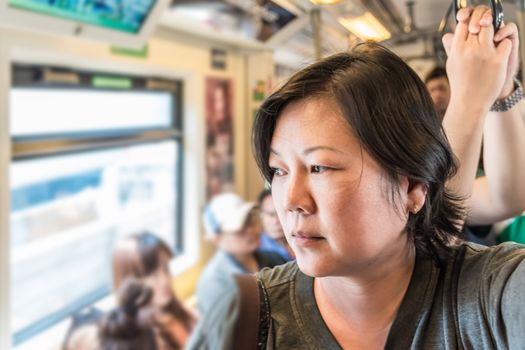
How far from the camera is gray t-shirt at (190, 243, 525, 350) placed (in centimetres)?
48

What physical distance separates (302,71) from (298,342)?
0.31 metres

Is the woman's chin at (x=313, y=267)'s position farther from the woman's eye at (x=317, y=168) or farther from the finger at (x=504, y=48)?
the finger at (x=504, y=48)

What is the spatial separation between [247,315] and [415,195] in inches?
9.6

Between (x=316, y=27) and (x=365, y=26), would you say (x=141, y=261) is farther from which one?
(x=365, y=26)

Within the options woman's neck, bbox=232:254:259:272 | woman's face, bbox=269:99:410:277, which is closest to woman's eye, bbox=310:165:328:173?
woman's face, bbox=269:99:410:277

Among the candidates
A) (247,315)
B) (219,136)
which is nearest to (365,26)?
(247,315)

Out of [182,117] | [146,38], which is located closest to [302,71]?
[146,38]

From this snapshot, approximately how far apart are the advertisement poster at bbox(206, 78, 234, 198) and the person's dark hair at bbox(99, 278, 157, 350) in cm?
107

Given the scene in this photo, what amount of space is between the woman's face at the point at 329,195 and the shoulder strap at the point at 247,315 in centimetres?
6

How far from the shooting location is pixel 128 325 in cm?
239

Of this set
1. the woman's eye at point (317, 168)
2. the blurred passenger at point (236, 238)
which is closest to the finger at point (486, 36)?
the woman's eye at point (317, 168)

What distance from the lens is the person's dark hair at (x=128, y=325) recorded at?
235cm

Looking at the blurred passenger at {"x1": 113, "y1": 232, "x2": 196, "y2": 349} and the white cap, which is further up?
the white cap

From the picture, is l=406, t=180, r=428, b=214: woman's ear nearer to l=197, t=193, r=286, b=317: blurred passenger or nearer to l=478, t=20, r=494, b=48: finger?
l=478, t=20, r=494, b=48: finger
